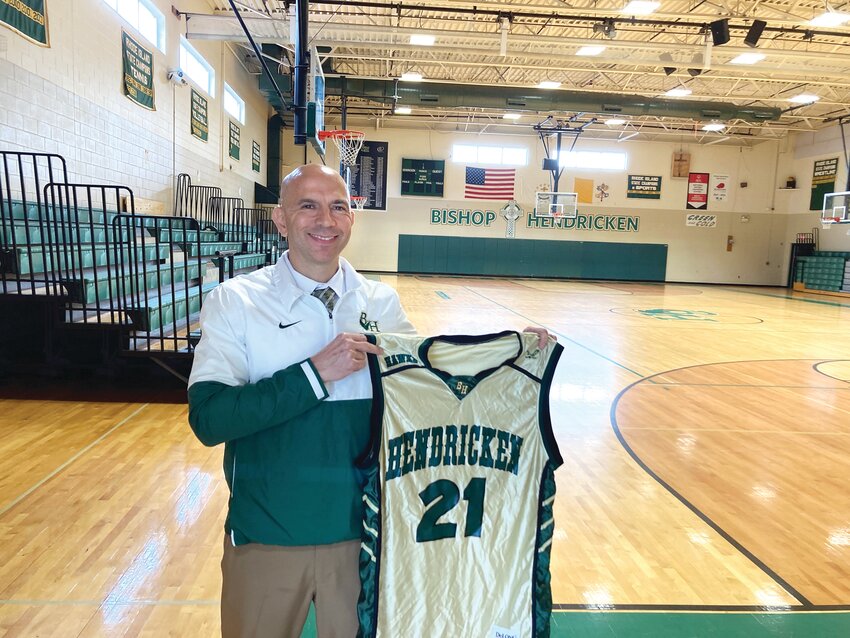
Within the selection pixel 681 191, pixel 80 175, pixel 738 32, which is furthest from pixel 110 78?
pixel 681 191

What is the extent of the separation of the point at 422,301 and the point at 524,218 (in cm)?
1016

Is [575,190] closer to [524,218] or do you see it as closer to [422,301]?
[524,218]

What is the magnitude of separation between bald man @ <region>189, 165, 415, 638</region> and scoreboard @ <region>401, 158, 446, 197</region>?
1987 cm

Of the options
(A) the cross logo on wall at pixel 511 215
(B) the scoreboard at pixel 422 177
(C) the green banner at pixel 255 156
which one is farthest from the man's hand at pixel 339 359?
(A) the cross logo on wall at pixel 511 215

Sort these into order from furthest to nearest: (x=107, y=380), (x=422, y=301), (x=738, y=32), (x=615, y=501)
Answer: (x=422, y=301) → (x=738, y=32) → (x=107, y=380) → (x=615, y=501)

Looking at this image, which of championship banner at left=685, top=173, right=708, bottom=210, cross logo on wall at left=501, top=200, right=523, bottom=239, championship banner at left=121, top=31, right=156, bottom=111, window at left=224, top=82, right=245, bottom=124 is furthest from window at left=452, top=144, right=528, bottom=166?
championship banner at left=121, top=31, right=156, bottom=111

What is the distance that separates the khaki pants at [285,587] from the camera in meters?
1.24

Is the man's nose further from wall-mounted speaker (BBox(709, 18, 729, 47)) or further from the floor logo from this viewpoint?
the floor logo

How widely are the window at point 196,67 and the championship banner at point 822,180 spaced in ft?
62.8

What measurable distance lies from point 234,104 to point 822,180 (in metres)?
19.1

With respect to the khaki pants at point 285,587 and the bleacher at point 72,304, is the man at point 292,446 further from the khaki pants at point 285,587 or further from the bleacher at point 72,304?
the bleacher at point 72,304

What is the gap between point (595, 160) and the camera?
828 inches

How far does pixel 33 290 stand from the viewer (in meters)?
4.55

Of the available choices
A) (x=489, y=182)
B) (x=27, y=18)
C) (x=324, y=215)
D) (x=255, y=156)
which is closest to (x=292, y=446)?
(x=324, y=215)
